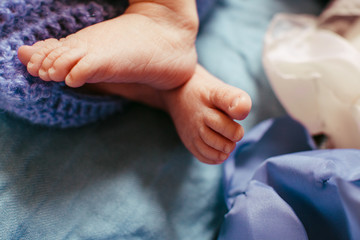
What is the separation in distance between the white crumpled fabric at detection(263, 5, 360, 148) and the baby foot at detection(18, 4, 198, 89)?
278 millimetres

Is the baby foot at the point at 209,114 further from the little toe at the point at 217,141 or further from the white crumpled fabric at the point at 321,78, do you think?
the white crumpled fabric at the point at 321,78

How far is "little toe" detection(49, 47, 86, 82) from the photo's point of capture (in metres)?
0.42

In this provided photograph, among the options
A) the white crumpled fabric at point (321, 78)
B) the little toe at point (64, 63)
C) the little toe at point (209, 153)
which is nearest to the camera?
the little toe at point (64, 63)

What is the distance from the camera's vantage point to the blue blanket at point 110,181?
48 centimetres

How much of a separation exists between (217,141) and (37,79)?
12.6 inches

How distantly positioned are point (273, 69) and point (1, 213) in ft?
2.13

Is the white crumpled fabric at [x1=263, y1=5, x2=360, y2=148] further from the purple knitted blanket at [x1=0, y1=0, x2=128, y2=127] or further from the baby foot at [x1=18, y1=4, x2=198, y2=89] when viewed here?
the purple knitted blanket at [x1=0, y1=0, x2=128, y2=127]

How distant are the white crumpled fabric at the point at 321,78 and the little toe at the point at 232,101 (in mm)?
275

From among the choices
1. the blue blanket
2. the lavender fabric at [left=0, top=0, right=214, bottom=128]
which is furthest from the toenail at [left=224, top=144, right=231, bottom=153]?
the lavender fabric at [left=0, top=0, right=214, bottom=128]

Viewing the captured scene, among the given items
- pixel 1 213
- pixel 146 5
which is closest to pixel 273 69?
pixel 146 5

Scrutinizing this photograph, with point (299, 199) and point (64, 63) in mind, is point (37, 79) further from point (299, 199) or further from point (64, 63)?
point (299, 199)

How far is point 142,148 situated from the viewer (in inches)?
23.6

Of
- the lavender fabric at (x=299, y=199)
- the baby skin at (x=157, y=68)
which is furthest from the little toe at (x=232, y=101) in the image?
the lavender fabric at (x=299, y=199)

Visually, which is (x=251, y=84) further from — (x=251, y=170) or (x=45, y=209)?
(x=45, y=209)
